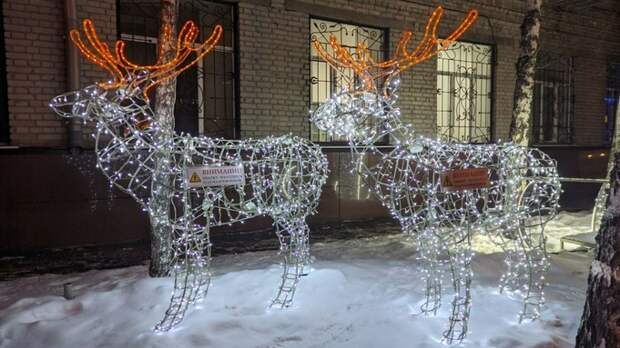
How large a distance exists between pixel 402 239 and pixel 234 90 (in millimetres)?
3653

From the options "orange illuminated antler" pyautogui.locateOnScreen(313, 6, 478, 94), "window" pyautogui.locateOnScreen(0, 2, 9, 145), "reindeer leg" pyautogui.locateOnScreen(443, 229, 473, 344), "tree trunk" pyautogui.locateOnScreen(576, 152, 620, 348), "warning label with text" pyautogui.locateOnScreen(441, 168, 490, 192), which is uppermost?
"orange illuminated antler" pyautogui.locateOnScreen(313, 6, 478, 94)

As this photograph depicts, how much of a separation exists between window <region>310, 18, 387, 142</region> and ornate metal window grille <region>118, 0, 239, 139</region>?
1.61 meters

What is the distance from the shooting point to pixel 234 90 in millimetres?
8312

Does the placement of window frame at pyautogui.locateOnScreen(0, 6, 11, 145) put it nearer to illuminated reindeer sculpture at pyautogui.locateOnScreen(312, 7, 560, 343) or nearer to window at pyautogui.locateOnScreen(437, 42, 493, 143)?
illuminated reindeer sculpture at pyautogui.locateOnScreen(312, 7, 560, 343)

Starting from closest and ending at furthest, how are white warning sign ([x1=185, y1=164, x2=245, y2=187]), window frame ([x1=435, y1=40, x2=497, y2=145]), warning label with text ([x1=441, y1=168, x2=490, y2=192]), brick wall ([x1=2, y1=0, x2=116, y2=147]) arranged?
Result: warning label with text ([x1=441, y1=168, x2=490, y2=192]) → white warning sign ([x1=185, y1=164, x2=245, y2=187]) → brick wall ([x1=2, y1=0, x2=116, y2=147]) → window frame ([x1=435, y1=40, x2=497, y2=145])

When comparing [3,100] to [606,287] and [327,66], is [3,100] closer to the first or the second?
[327,66]

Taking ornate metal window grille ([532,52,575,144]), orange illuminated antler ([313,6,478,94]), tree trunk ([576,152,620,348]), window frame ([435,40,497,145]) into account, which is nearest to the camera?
tree trunk ([576,152,620,348])

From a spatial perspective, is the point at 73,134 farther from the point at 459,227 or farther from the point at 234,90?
the point at 459,227

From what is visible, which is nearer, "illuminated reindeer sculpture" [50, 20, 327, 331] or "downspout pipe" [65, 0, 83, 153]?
"illuminated reindeer sculpture" [50, 20, 327, 331]

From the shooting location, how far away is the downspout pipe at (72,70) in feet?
22.0

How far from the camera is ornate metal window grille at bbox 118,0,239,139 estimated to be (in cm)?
747

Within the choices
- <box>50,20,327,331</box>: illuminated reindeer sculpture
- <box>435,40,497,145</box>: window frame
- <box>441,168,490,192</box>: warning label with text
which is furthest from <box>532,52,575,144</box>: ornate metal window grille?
<box>50,20,327,331</box>: illuminated reindeer sculpture

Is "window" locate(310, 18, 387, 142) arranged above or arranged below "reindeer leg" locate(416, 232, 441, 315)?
above

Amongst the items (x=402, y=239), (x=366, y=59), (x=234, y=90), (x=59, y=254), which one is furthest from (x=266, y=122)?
(x=59, y=254)
